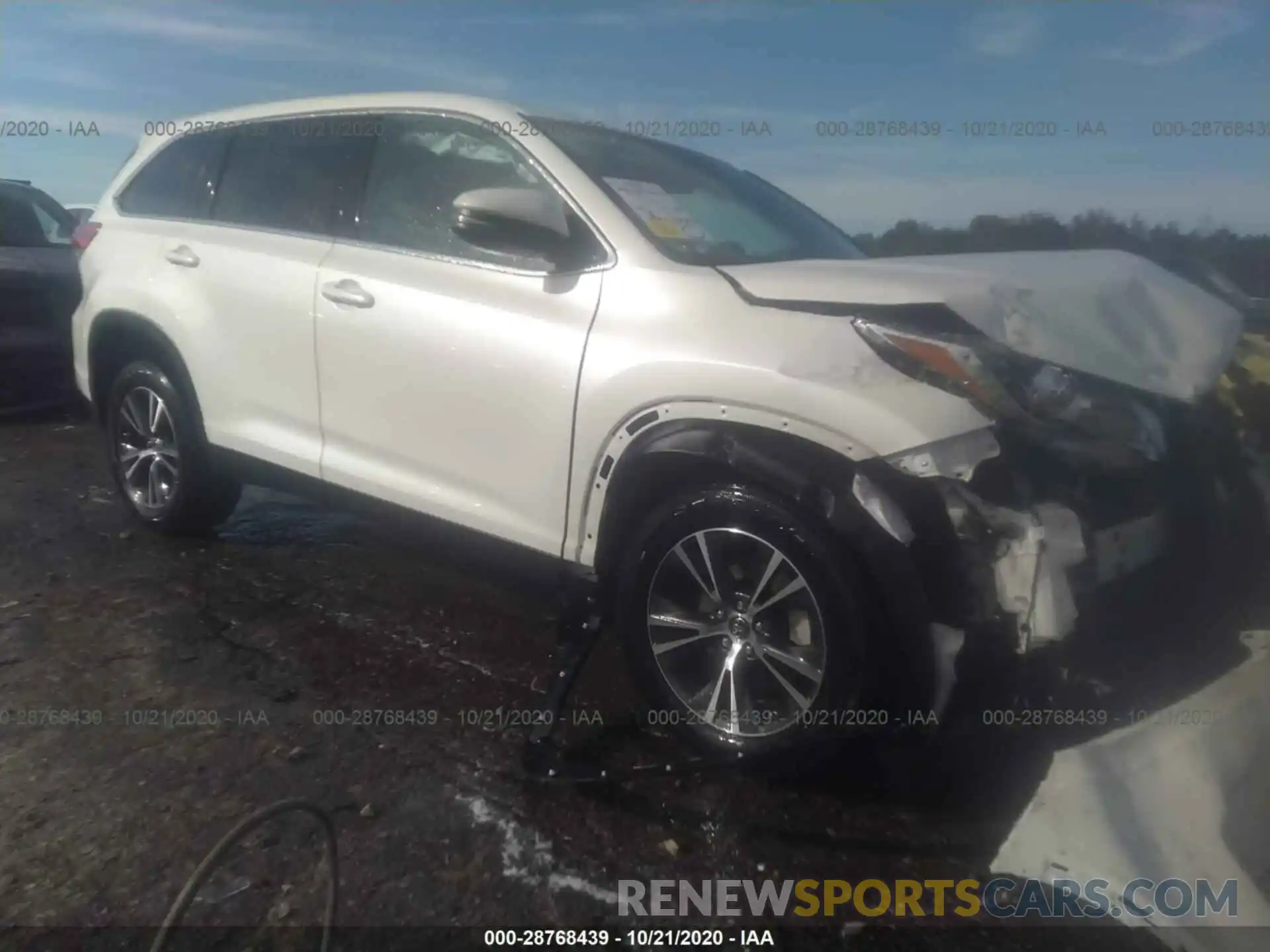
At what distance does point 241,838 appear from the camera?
94.5 inches

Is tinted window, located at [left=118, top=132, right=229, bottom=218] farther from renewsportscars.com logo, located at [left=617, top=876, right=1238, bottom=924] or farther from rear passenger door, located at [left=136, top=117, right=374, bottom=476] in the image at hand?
renewsportscars.com logo, located at [left=617, top=876, right=1238, bottom=924]

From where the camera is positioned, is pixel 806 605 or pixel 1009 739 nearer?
pixel 806 605

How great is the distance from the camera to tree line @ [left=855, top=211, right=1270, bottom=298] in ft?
9.40

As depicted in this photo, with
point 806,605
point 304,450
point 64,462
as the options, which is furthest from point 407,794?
point 64,462

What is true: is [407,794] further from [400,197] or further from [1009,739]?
[400,197]

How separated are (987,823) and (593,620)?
4.45 feet

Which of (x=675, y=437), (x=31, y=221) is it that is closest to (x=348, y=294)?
(x=675, y=437)

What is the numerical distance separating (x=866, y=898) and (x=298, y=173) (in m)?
3.30

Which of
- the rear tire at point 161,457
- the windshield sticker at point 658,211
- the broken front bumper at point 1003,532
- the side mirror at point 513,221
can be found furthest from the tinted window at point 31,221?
the broken front bumper at point 1003,532

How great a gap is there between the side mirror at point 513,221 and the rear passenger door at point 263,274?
92cm

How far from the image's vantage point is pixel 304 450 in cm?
360

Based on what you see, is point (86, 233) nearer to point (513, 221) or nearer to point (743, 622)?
point (513, 221)

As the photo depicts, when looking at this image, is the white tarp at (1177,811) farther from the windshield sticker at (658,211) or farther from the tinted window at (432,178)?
the tinted window at (432,178)

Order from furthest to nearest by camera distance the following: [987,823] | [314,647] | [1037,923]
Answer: [314,647] → [987,823] → [1037,923]
